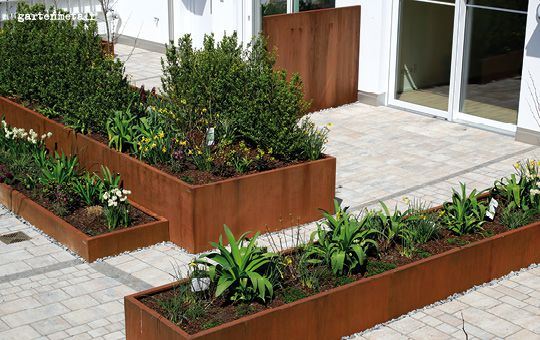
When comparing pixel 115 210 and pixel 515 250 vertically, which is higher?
pixel 115 210

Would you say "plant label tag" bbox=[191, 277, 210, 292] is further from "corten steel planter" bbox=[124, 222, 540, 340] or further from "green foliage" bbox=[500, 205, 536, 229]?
"green foliage" bbox=[500, 205, 536, 229]

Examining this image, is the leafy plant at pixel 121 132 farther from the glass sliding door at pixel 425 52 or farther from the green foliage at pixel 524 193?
the glass sliding door at pixel 425 52

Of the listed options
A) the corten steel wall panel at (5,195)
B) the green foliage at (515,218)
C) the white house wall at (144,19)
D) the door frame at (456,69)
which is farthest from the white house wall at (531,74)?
the white house wall at (144,19)

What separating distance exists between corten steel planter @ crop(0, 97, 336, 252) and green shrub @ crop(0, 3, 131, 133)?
74cm

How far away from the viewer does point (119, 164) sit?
1117 centimetres

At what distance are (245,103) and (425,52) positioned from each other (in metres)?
6.03

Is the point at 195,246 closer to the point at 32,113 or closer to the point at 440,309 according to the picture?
the point at 440,309

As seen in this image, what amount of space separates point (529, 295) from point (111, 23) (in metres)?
15.3

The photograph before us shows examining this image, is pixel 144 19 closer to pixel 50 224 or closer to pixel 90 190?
pixel 90 190

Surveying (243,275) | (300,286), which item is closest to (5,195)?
(243,275)

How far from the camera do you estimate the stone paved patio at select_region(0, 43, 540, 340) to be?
8383mm

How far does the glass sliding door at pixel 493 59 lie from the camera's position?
14453 mm

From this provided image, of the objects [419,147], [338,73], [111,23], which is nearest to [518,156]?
[419,147]

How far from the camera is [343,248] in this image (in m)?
8.34
